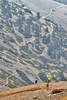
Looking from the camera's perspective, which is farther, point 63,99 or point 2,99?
point 2,99

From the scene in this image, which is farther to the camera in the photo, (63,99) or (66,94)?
(66,94)

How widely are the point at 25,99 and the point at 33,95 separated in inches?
121

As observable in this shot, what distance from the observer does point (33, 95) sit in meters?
53.1

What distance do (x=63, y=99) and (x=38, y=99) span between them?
15.4ft

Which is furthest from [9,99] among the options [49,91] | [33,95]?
[49,91]

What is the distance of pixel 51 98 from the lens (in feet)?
160

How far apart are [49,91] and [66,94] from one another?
17.1ft

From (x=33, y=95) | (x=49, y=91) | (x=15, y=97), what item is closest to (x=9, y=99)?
(x=15, y=97)

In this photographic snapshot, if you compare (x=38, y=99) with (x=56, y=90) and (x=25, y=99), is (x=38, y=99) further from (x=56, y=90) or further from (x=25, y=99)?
(x=56, y=90)

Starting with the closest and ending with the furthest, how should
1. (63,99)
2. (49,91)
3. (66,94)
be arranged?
(63,99) < (66,94) < (49,91)

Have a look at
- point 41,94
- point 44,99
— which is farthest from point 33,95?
point 44,99

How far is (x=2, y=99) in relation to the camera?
174ft

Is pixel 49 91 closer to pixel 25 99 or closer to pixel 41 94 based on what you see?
pixel 41 94

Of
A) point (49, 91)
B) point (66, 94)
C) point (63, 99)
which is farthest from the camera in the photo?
point (49, 91)
